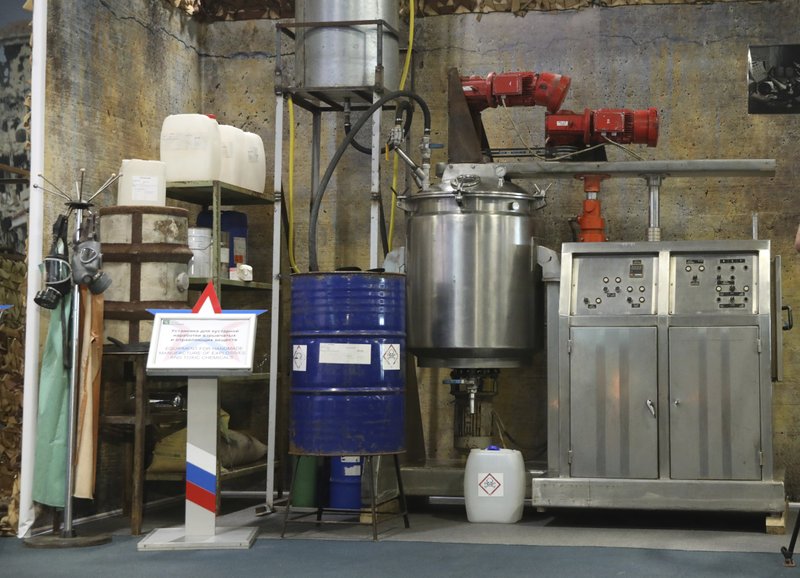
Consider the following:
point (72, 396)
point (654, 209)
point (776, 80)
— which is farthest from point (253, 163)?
point (776, 80)

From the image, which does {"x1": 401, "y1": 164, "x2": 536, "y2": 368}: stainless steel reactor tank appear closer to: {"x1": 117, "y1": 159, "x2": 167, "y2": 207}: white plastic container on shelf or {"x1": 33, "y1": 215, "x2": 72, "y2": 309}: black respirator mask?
{"x1": 117, "y1": 159, "x2": 167, "y2": 207}: white plastic container on shelf

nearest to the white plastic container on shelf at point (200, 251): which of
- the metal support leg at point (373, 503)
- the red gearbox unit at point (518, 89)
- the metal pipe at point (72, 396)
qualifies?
the metal pipe at point (72, 396)

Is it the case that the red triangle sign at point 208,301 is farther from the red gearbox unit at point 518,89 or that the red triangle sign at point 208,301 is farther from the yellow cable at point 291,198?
the red gearbox unit at point 518,89

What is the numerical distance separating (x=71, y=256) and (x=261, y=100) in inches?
88.9

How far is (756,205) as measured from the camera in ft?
21.9

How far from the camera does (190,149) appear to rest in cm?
625

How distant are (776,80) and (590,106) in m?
1.06

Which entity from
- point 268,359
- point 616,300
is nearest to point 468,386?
point 616,300

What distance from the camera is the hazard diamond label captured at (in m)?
5.82

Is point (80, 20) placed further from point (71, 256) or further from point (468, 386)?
point (468, 386)

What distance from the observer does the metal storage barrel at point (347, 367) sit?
17.8 feet

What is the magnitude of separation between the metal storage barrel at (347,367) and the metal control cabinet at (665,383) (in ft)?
2.92

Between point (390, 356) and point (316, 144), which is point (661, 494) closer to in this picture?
point (390, 356)

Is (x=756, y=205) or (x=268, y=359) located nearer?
(x=756, y=205)
